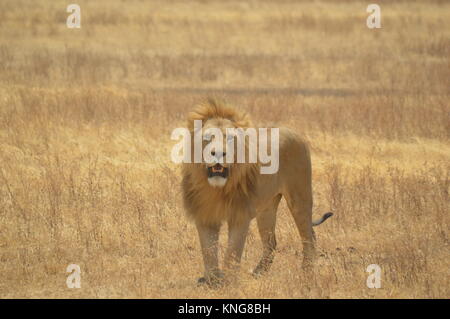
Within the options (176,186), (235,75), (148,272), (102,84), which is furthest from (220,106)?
(235,75)

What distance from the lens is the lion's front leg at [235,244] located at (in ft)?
18.9

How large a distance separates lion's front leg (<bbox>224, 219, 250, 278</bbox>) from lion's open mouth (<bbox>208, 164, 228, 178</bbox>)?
0.48 metres

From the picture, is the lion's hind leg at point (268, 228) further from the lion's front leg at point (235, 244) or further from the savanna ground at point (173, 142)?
the lion's front leg at point (235, 244)

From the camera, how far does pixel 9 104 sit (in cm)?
1155

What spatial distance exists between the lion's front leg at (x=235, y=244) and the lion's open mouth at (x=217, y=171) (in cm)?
48

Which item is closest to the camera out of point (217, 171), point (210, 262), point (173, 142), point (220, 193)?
point (217, 171)

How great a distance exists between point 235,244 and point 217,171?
630 mm

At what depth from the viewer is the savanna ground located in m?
6.27

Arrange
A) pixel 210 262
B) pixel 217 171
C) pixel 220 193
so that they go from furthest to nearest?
1. pixel 220 193
2. pixel 210 262
3. pixel 217 171

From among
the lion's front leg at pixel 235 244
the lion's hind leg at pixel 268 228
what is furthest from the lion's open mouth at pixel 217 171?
the lion's hind leg at pixel 268 228

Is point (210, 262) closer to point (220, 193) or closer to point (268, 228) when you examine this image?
point (220, 193)

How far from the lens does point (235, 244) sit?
230 inches

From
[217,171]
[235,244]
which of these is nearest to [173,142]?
[235,244]

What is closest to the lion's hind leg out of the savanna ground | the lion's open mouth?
the savanna ground
